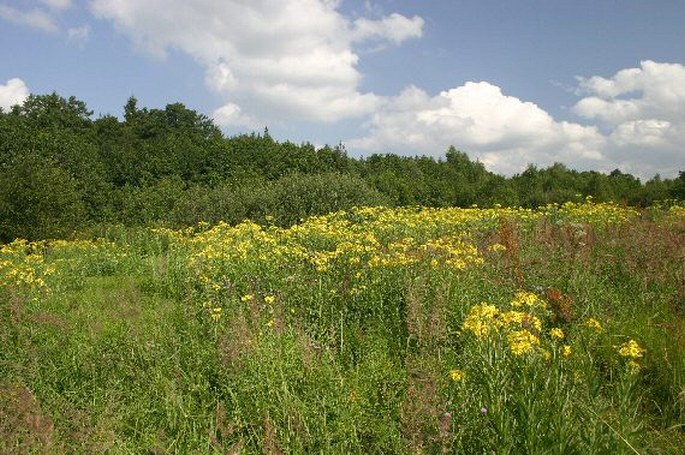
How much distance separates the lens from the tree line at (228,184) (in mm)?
15898

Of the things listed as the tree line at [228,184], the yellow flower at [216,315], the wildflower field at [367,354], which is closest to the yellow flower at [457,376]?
the wildflower field at [367,354]

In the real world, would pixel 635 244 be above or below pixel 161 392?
above

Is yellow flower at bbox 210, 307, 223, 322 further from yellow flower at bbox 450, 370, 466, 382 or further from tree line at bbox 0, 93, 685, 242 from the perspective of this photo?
tree line at bbox 0, 93, 685, 242

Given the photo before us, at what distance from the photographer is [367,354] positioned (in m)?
4.29

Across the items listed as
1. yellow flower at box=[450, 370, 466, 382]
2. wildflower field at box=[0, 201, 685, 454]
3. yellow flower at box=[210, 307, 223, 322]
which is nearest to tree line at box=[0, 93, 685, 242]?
wildflower field at box=[0, 201, 685, 454]

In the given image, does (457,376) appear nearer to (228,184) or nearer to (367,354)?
(367,354)

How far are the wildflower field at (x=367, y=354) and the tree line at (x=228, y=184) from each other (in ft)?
26.9

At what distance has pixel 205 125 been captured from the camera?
56750mm

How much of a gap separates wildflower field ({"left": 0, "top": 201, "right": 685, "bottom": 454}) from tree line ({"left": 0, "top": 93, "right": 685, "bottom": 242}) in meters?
8.20

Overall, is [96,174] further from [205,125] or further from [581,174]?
[205,125]

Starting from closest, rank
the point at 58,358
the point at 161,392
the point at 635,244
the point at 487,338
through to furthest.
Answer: the point at 487,338
the point at 161,392
the point at 58,358
the point at 635,244

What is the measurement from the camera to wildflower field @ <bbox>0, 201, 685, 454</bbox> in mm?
2779

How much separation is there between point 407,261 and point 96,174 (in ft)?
→ 83.8

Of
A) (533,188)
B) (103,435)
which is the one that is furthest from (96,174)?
(103,435)
